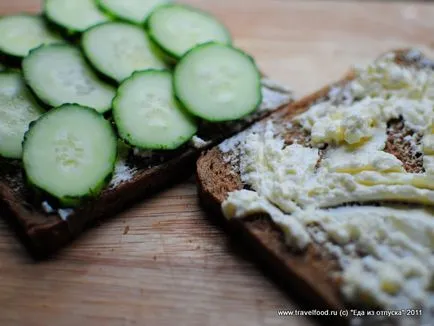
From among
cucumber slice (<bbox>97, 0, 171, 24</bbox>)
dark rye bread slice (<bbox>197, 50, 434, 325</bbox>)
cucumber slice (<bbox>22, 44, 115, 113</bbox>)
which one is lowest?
dark rye bread slice (<bbox>197, 50, 434, 325</bbox>)

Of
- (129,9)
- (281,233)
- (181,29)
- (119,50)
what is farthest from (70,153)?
(129,9)

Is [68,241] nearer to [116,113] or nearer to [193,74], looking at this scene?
[116,113]

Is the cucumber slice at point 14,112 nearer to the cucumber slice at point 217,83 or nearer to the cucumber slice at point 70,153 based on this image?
the cucumber slice at point 70,153

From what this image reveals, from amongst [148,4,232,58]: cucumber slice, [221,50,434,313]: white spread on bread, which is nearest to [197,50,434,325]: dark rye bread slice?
[221,50,434,313]: white spread on bread

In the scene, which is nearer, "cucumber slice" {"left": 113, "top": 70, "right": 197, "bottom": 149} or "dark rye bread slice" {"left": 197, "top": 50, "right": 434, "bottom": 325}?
"dark rye bread slice" {"left": 197, "top": 50, "right": 434, "bottom": 325}

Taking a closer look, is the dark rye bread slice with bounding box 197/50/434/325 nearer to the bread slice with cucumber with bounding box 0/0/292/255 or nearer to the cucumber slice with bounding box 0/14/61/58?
the bread slice with cucumber with bounding box 0/0/292/255

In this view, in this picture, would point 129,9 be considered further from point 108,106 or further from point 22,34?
point 108,106
